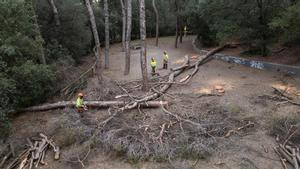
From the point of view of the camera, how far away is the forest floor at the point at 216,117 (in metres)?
8.38

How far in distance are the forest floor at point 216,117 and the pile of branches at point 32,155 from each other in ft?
0.83

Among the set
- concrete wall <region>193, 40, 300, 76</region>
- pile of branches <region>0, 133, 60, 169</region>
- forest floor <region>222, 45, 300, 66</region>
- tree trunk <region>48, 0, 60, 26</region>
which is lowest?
pile of branches <region>0, 133, 60, 169</region>

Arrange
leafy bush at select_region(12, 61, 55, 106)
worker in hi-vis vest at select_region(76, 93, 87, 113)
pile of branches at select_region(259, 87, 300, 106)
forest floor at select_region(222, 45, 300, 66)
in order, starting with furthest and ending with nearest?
forest floor at select_region(222, 45, 300, 66) < leafy bush at select_region(12, 61, 55, 106) < worker in hi-vis vest at select_region(76, 93, 87, 113) < pile of branches at select_region(259, 87, 300, 106)

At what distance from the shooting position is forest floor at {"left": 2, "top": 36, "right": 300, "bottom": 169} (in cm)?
838

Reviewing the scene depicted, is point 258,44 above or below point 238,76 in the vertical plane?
above

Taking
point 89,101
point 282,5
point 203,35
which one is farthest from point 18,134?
point 203,35

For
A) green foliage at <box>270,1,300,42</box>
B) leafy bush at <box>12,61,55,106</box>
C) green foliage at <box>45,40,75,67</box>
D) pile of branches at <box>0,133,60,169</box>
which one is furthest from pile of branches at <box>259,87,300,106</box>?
green foliage at <box>45,40,75,67</box>

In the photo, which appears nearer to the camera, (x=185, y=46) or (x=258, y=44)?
(x=258, y=44)

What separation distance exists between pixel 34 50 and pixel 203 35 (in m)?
19.2

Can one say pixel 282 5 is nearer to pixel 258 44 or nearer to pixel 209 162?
pixel 258 44

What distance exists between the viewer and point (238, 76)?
16.6 m

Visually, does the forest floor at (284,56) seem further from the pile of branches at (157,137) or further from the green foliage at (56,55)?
the green foliage at (56,55)

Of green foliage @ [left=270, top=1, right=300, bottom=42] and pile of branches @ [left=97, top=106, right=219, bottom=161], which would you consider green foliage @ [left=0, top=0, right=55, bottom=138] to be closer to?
pile of branches @ [left=97, top=106, right=219, bottom=161]

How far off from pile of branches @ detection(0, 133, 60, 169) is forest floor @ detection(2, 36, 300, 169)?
0.25 metres
